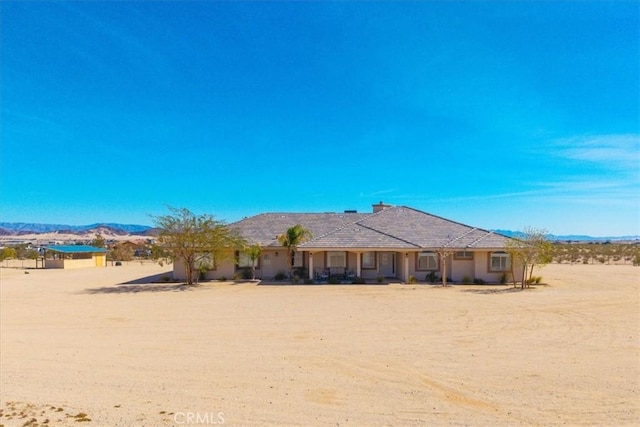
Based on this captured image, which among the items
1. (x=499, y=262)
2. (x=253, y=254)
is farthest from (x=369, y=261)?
(x=499, y=262)

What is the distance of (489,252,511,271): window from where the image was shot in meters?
28.4

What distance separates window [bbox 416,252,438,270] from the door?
2.09m

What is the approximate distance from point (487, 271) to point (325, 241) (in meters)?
11.3

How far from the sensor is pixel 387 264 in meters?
30.4

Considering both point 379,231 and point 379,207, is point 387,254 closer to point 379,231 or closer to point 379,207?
point 379,231

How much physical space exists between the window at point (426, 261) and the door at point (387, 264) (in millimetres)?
2087

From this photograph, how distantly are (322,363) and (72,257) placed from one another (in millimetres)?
48542

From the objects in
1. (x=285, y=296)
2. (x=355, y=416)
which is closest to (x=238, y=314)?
(x=285, y=296)

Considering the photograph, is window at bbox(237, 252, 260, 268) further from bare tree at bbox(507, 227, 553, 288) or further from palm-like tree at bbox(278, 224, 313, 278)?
bare tree at bbox(507, 227, 553, 288)

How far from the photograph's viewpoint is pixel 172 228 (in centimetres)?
2784

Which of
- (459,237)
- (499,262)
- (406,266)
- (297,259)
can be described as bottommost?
(406,266)

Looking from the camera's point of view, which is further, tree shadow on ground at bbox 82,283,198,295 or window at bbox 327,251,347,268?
window at bbox 327,251,347,268

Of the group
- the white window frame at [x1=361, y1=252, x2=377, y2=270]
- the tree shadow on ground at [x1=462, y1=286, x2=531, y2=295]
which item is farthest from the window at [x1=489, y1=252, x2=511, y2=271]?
the white window frame at [x1=361, y1=252, x2=377, y2=270]

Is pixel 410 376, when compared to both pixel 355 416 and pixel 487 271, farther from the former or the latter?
pixel 487 271
